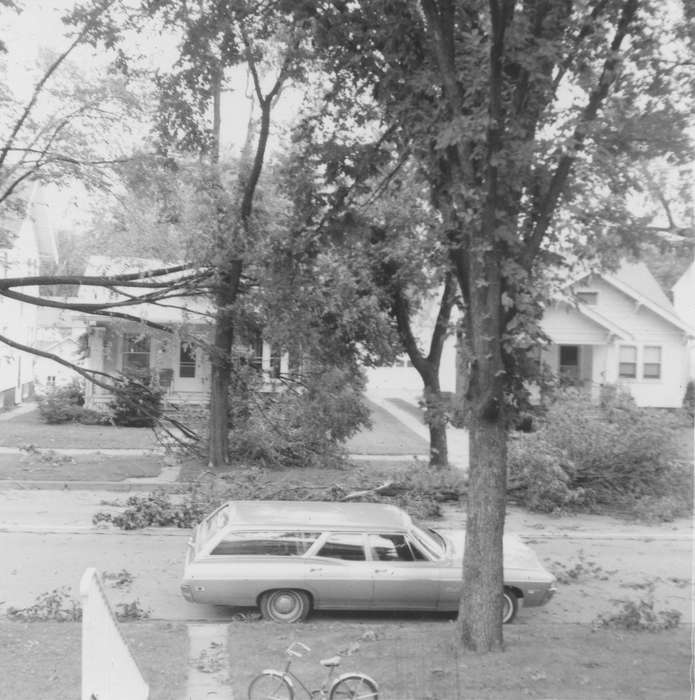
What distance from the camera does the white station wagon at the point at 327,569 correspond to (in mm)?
8312

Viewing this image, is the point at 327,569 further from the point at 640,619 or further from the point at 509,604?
the point at 640,619

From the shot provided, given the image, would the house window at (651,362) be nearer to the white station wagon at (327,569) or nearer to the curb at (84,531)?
the white station wagon at (327,569)

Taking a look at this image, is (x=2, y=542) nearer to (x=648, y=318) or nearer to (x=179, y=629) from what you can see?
(x=179, y=629)

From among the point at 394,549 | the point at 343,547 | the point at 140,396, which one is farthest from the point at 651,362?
the point at 343,547

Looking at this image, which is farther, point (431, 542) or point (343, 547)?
point (431, 542)

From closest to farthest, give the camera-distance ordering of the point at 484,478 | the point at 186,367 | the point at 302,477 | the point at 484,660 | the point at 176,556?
the point at 484,660 → the point at 484,478 → the point at 176,556 → the point at 302,477 → the point at 186,367

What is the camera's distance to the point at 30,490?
47.8 ft

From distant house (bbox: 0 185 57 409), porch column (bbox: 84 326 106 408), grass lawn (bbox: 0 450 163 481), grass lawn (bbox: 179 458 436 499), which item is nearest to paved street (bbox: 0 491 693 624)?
grass lawn (bbox: 0 450 163 481)

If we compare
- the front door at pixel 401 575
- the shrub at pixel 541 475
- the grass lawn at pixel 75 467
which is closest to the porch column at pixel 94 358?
the grass lawn at pixel 75 467

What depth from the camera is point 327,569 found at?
842 cm

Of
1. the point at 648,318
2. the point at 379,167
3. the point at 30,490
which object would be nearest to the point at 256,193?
the point at 379,167

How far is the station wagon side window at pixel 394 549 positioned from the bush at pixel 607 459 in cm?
595

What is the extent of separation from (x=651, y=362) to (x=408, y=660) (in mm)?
18107

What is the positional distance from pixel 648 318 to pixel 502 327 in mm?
18335
